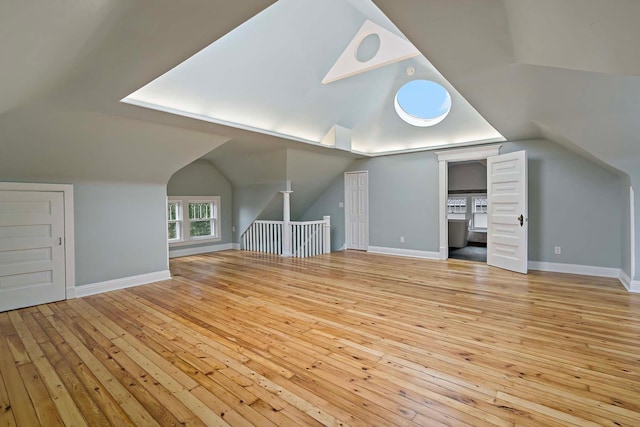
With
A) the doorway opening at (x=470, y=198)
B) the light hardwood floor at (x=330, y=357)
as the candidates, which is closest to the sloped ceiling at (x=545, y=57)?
the light hardwood floor at (x=330, y=357)

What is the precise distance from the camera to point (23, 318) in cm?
332

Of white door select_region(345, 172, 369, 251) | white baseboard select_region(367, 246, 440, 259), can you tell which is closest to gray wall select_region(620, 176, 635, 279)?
white baseboard select_region(367, 246, 440, 259)

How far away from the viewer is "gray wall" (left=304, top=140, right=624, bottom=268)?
15.4 feet

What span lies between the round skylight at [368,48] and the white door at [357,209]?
2.98 metres

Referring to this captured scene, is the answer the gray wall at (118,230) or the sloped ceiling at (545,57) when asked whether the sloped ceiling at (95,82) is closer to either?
the gray wall at (118,230)

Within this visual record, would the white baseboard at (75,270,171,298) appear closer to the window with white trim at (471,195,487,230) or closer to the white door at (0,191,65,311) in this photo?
the white door at (0,191,65,311)

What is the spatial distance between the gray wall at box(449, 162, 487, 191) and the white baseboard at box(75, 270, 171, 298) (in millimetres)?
8266

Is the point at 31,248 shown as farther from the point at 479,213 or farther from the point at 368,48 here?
the point at 479,213

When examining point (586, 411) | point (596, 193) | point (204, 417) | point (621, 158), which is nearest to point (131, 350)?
point (204, 417)

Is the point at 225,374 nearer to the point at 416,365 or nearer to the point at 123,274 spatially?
the point at 416,365

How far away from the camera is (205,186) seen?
24.4 feet

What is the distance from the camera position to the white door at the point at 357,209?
7.41 metres

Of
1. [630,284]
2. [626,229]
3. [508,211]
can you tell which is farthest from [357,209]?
[630,284]

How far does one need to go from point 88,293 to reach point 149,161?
6.56 ft
